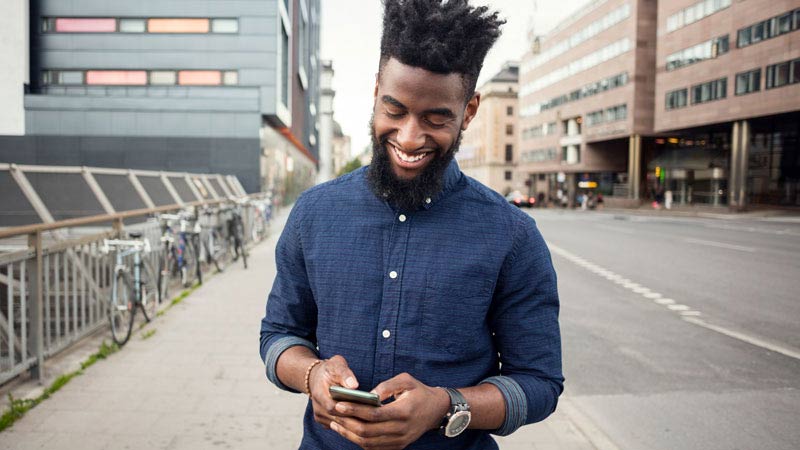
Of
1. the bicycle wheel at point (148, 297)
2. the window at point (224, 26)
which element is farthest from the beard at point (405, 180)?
the window at point (224, 26)

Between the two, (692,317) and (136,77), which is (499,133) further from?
(692,317)

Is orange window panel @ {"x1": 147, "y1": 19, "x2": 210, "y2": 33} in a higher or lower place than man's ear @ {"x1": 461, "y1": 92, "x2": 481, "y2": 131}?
higher

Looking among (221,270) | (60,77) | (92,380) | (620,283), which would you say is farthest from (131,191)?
(60,77)

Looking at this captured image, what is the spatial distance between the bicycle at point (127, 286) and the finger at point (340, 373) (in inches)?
204

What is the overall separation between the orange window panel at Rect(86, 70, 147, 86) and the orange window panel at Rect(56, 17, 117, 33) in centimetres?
236

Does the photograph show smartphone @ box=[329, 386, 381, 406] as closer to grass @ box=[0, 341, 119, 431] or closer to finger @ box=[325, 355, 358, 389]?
finger @ box=[325, 355, 358, 389]

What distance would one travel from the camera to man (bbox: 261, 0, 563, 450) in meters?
1.62

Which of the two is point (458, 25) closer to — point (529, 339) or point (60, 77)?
point (529, 339)

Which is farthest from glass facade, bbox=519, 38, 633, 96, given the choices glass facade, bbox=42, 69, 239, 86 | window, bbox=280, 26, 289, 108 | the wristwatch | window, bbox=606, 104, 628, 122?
the wristwatch

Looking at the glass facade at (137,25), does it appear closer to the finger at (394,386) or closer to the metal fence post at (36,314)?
the metal fence post at (36,314)

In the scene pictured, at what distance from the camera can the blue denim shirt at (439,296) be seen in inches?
63.7

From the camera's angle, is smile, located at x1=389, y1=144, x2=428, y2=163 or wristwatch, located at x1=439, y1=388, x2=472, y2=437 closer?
wristwatch, located at x1=439, y1=388, x2=472, y2=437

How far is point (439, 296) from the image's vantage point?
5.30ft

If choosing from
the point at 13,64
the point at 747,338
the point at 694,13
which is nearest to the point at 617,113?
the point at 694,13
